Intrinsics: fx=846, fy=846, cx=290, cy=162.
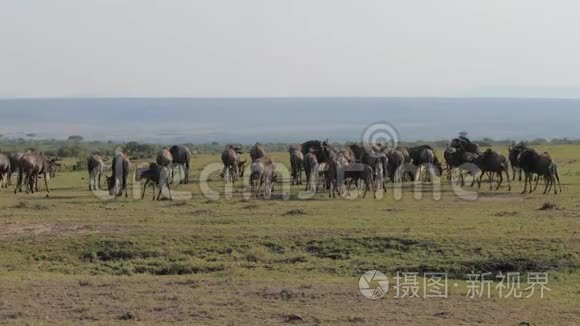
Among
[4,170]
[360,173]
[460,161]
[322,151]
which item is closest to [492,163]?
[460,161]

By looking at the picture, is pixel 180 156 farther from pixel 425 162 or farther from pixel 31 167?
pixel 425 162

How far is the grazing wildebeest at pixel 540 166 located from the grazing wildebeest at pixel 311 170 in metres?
7.19

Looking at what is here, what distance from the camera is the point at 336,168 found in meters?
28.0

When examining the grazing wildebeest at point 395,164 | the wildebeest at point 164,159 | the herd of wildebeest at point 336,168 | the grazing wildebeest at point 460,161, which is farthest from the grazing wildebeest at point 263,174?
the grazing wildebeest at point 460,161

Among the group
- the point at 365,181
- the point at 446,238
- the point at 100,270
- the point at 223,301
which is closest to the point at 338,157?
the point at 365,181

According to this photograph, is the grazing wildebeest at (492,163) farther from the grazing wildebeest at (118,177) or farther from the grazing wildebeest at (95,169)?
the grazing wildebeest at (95,169)

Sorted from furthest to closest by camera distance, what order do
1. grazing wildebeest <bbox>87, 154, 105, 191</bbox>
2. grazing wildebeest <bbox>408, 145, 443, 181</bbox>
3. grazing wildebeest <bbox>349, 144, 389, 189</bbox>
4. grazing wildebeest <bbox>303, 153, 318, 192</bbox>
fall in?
grazing wildebeest <bbox>408, 145, 443, 181</bbox> < grazing wildebeest <bbox>87, 154, 105, 191</bbox> < grazing wildebeest <bbox>303, 153, 318, 192</bbox> < grazing wildebeest <bbox>349, 144, 389, 189</bbox>

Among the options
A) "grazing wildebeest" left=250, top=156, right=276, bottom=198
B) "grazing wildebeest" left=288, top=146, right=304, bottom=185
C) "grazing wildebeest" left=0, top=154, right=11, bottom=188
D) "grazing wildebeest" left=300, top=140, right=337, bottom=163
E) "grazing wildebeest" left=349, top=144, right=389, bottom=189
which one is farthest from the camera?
"grazing wildebeest" left=300, top=140, right=337, bottom=163

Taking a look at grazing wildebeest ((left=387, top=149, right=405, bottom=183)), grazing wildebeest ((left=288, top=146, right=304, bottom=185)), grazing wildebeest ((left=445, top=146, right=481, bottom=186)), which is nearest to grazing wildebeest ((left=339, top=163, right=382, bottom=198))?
grazing wildebeest ((left=288, top=146, right=304, bottom=185))

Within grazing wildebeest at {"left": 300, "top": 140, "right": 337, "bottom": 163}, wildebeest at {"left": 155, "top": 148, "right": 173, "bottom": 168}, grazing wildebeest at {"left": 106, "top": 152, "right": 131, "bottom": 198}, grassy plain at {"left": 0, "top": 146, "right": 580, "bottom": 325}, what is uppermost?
grazing wildebeest at {"left": 300, "top": 140, "right": 337, "bottom": 163}

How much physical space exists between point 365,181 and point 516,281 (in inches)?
477

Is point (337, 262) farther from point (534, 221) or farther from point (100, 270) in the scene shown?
point (534, 221)

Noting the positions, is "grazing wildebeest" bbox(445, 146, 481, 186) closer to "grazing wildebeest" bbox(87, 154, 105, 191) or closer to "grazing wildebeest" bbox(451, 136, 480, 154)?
"grazing wildebeest" bbox(451, 136, 480, 154)

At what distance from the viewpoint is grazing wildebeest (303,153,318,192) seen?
30.2 metres
